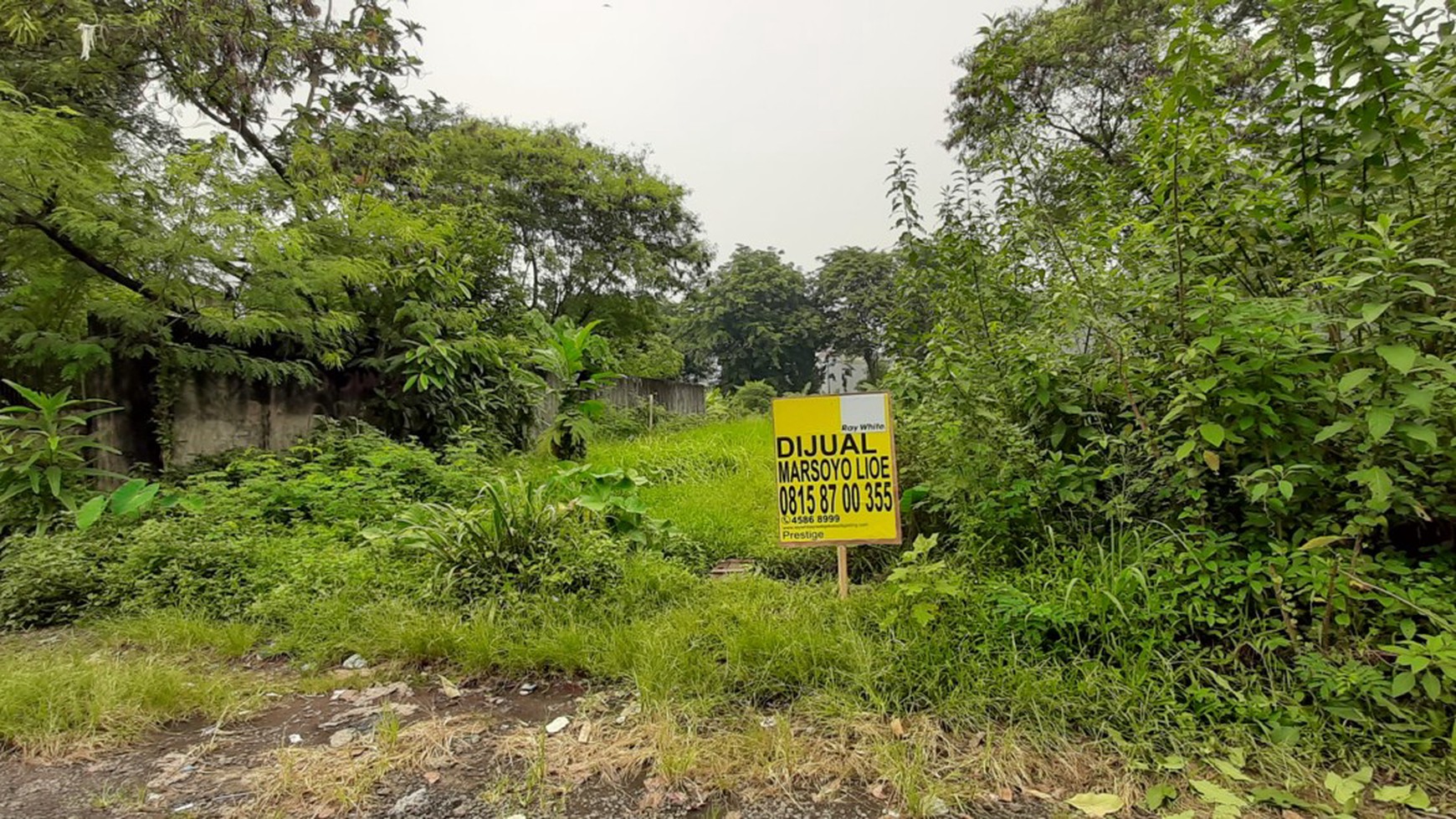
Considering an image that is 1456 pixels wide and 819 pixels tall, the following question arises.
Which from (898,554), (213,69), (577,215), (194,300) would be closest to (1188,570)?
(898,554)

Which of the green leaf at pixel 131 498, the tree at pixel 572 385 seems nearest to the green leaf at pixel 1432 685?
the green leaf at pixel 131 498

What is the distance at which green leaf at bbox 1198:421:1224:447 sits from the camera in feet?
6.11

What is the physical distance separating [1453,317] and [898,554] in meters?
2.11

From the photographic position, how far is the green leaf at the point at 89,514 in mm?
3238

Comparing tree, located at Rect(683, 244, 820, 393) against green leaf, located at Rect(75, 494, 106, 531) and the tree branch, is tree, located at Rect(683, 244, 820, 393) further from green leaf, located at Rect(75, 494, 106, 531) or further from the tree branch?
green leaf, located at Rect(75, 494, 106, 531)

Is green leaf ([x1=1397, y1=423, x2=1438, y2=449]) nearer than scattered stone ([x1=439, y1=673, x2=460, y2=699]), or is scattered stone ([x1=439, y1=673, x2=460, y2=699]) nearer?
green leaf ([x1=1397, y1=423, x2=1438, y2=449])

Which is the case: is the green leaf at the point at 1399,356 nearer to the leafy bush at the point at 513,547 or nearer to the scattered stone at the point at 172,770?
the leafy bush at the point at 513,547

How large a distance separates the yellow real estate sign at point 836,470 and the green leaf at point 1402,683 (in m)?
1.53

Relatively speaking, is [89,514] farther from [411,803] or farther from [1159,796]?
[1159,796]

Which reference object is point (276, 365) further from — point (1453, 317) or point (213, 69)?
point (1453, 317)

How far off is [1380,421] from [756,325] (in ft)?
88.6

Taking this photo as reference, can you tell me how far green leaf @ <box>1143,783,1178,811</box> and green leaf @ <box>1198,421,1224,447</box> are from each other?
1033mm

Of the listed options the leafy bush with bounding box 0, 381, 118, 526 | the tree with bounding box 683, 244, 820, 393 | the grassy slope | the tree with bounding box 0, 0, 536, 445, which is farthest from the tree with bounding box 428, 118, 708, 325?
the tree with bounding box 683, 244, 820, 393

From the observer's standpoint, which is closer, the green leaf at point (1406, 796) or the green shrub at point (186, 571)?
the green leaf at point (1406, 796)
